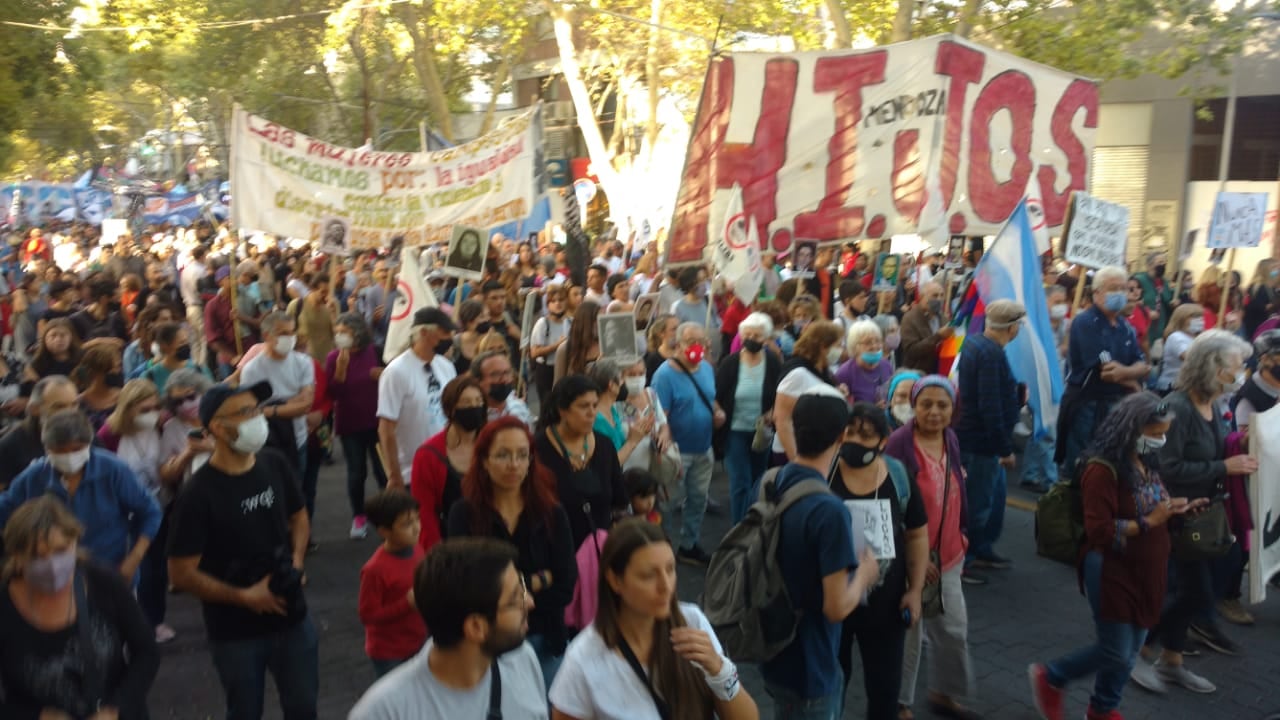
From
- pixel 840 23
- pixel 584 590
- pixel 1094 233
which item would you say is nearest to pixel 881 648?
pixel 584 590

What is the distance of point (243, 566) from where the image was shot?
3725 millimetres

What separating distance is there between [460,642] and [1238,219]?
11309 millimetres

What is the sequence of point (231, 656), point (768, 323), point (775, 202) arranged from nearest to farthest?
point (231, 656) → point (768, 323) → point (775, 202)

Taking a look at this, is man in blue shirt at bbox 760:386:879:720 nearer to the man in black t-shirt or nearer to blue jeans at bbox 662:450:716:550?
the man in black t-shirt

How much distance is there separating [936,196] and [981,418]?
7.48 feet

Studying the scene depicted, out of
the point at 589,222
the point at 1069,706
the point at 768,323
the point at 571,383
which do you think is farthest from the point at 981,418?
the point at 589,222

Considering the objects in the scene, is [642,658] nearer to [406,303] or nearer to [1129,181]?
[406,303]

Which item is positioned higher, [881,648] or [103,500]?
[103,500]

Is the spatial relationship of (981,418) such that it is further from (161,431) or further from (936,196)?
(161,431)

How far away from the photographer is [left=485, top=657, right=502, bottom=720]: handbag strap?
2475mm

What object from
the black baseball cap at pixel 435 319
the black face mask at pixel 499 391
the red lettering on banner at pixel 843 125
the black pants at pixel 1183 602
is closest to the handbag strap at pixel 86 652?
the black face mask at pixel 499 391

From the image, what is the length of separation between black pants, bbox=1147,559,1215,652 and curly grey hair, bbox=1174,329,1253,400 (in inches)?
32.2

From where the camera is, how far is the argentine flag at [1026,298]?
7.26m

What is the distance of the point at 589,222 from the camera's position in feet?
101
